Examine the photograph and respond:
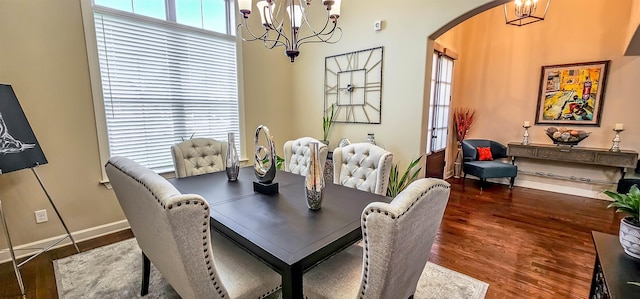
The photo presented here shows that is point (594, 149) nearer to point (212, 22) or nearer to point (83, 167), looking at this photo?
point (212, 22)

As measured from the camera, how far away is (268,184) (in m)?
1.90

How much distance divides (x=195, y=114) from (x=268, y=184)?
2.05 metres

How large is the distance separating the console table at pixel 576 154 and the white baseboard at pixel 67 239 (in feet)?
19.0

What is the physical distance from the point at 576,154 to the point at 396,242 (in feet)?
15.5

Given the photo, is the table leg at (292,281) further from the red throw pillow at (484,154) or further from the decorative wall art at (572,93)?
the decorative wall art at (572,93)

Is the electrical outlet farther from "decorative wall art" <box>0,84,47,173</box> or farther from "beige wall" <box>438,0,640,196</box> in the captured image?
"beige wall" <box>438,0,640,196</box>

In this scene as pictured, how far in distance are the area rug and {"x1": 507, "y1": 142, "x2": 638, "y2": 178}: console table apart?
3.37 meters

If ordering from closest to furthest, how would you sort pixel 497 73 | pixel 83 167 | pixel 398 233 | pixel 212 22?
pixel 398 233 < pixel 83 167 < pixel 212 22 < pixel 497 73

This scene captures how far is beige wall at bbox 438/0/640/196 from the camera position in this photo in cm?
387

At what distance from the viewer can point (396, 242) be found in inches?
37.3

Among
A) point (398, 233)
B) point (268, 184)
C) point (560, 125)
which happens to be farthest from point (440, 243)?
point (560, 125)

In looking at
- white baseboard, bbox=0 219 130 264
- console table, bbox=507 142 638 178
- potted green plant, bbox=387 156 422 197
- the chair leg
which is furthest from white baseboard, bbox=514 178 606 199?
white baseboard, bbox=0 219 130 264

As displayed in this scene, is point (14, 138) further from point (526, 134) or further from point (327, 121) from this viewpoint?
point (526, 134)

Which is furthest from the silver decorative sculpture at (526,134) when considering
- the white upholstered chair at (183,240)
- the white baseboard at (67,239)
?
the white baseboard at (67,239)
